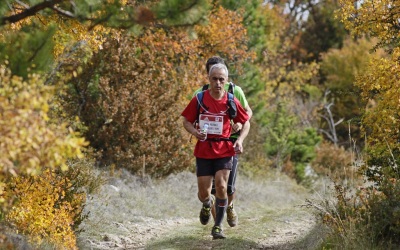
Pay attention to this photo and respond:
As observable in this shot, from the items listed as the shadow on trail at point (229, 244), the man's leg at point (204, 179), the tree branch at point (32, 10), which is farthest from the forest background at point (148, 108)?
the man's leg at point (204, 179)

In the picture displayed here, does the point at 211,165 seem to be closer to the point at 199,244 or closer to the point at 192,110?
the point at 192,110

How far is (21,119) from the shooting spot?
199 inches

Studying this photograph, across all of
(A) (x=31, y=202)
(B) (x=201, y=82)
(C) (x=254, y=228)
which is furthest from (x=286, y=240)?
(B) (x=201, y=82)

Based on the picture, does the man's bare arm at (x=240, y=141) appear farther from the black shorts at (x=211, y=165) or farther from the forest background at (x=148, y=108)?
the forest background at (x=148, y=108)

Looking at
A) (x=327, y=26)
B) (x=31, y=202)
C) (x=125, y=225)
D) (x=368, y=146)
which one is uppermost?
(x=327, y=26)

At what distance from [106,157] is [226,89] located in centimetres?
609

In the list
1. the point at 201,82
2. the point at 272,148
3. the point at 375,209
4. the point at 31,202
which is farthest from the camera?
the point at 272,148

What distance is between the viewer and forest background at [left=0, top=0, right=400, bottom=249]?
237 inches

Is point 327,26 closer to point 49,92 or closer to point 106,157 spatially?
point 106,157

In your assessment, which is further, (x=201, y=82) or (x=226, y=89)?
(x=201, y=82)

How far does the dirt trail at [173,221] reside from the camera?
9.81 meters

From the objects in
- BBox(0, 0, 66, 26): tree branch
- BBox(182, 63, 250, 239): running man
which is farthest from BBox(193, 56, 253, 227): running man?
BBox(0, 0, 66, 26): tree branch

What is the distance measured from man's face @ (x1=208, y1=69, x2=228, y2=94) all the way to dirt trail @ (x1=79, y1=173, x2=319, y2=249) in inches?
63.9

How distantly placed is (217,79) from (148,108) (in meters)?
6.21
